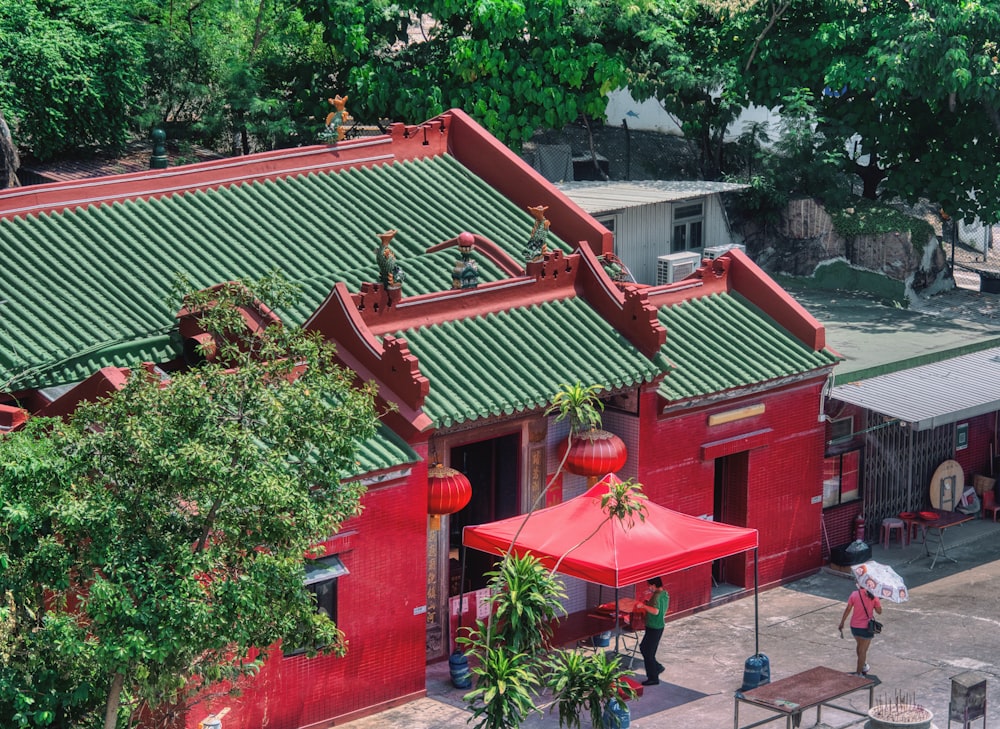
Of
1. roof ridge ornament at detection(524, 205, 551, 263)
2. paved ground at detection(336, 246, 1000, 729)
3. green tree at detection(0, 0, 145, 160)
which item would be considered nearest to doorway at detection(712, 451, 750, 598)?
paved ground at detection(336, 246, 1000, 729)

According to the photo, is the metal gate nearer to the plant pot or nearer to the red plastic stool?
the red plastic stool

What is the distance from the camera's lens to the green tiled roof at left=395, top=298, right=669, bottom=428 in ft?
75.4

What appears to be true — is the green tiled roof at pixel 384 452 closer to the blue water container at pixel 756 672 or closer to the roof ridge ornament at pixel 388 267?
the roof ridge ornament at pixel 388 267

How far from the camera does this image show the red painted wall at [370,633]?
70.2 feet

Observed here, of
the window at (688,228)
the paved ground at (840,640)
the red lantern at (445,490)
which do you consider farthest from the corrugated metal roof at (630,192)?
the red lantern at (445,490)

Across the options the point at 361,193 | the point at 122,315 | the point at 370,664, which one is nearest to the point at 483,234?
the point at 361,193

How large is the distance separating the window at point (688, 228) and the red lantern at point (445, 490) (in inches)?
439

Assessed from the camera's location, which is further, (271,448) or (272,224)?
(272,224)

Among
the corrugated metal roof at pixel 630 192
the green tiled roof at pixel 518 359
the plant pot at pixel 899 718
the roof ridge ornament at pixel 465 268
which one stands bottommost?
the plant pot at pixel 899 718

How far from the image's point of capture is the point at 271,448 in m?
15.9

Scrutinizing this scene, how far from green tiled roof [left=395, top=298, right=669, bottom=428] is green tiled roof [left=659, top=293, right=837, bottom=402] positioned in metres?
0.98

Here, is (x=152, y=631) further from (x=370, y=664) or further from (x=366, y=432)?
(x=370, y=664)

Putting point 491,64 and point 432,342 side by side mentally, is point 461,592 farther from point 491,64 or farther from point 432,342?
point 491,64

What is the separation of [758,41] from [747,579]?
13.8m
